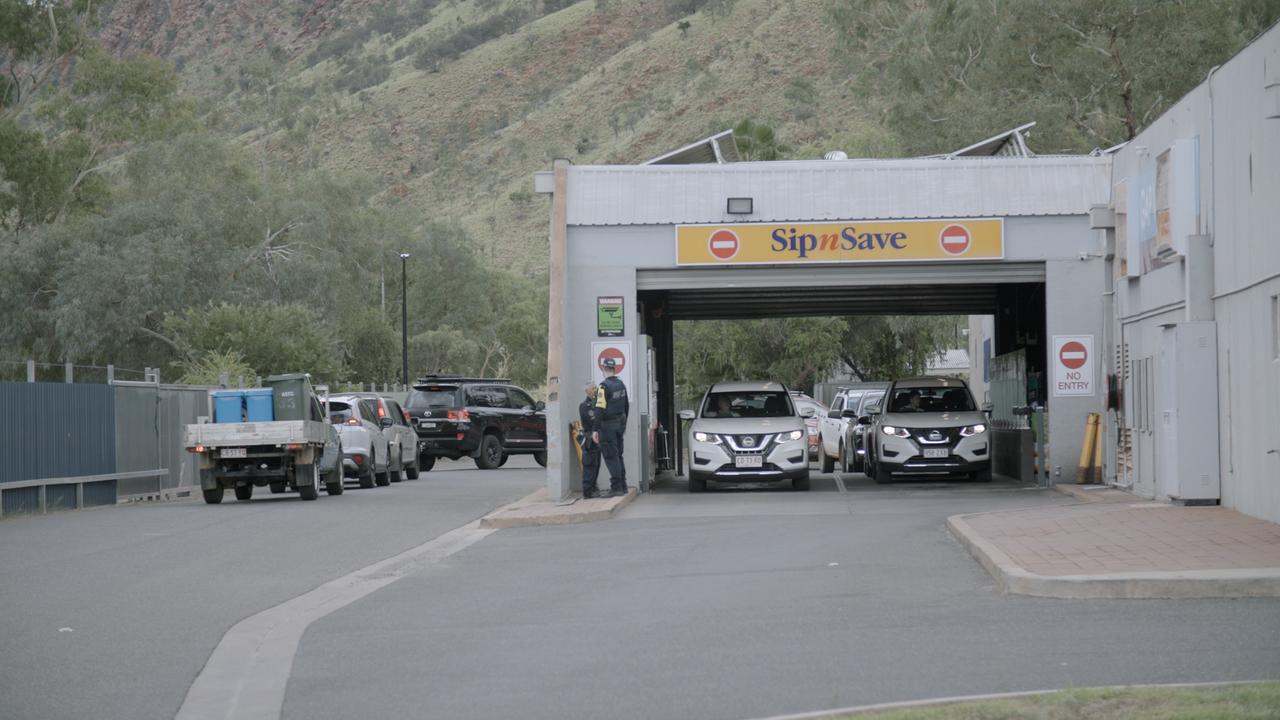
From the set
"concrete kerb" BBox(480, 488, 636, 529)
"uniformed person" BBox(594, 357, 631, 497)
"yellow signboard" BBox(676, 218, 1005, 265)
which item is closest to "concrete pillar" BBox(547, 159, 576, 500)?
"uniformed person" BBox(594, 357, 631, 497)

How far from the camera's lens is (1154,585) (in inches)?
442

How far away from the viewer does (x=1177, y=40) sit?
45.5 meters

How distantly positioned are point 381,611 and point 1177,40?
3902 cm

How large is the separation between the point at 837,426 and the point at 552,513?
1652cm

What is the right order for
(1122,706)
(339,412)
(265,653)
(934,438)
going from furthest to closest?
(339,412) → (934,438) → (265,653) → (1122,706)

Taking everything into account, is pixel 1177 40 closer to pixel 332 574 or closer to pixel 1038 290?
pixel 1038 290

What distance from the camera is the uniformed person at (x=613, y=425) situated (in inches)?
895

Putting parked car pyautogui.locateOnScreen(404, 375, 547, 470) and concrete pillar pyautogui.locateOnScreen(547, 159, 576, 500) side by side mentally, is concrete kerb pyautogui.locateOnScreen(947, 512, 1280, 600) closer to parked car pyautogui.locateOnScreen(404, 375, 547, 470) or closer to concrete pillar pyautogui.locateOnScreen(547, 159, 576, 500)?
concrete pillar pyautogui.locateOnScreen(547, 159, 576, 500)

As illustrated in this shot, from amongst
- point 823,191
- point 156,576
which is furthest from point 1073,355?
point 156,576

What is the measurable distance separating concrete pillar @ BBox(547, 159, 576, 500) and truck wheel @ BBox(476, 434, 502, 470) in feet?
42.6

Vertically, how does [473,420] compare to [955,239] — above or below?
below

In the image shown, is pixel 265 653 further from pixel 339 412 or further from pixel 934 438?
pixel 339 412

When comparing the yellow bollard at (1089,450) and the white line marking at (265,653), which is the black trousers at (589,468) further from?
the white line marking at (265,653)

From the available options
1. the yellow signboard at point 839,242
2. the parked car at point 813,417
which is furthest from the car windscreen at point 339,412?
the parked car at point 813,417
